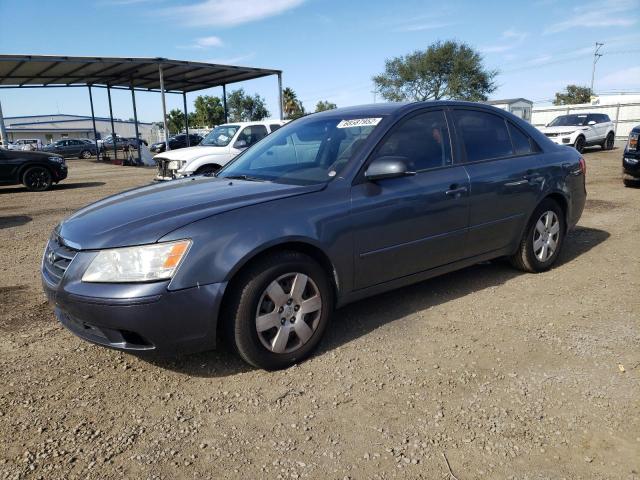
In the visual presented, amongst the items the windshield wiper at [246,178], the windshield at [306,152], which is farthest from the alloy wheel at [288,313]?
the windshield wiper at [246,178]

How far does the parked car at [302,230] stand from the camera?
107 inches

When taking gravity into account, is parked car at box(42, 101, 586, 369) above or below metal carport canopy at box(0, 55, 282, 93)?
below

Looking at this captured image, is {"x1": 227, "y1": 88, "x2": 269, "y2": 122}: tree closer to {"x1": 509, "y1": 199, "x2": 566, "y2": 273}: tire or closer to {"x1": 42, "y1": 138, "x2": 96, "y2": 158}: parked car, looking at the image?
{"x1": 42, "y1": 138, "x2": 96, "y2": 158}: parked car

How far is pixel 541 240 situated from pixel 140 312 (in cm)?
383

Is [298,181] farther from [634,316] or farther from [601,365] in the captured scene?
[634,316]

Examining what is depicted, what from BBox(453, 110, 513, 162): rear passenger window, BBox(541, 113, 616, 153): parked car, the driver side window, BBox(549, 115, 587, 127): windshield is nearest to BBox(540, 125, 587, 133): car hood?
BBox(541, 113, 616, 153): parked car

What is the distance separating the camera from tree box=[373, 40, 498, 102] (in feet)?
148

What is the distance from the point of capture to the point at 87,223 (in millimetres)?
3090

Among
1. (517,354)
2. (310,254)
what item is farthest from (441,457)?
(310,254)

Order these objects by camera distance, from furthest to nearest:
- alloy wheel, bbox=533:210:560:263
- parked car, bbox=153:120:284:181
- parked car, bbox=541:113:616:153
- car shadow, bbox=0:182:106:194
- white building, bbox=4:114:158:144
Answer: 1. white building, bbox=4:114:158:144
2. parked car, bbox=541:113:616:153
3. car shadow, bbox=0:182:106:194
4. parked car, bbox=153:120:284:181
5. alloy wheel, bbox=533:210:560:263

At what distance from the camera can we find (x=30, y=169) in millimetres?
13203

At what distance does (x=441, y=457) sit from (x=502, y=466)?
0.27 meters

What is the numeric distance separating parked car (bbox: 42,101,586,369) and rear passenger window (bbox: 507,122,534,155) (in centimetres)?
A: 2

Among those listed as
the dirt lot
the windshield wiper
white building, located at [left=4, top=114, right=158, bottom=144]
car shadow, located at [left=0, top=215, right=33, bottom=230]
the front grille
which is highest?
white building, located at [left=4, top=114, right=158, bottom=144]
